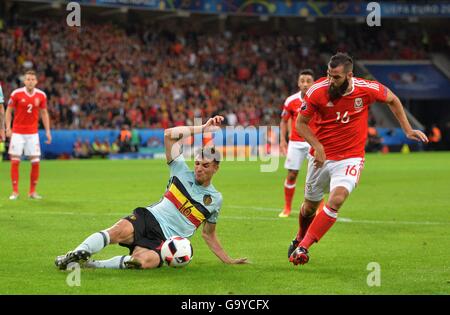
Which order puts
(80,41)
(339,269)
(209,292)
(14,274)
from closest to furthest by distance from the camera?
(209,292), (14,274), (339,269), (80,41)

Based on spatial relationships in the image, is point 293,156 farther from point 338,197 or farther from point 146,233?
point 146,233

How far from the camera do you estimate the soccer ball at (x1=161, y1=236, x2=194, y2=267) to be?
863 cm

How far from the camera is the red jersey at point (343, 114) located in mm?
9469

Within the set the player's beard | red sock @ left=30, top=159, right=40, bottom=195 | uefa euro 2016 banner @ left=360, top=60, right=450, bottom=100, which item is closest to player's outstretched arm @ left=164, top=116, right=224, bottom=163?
the player's beard

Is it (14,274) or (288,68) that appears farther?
(288,68)

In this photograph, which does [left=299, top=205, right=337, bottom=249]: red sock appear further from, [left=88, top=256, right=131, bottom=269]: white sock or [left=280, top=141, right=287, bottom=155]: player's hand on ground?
[left=280, top=141, right=287, bottom=155]: player's hand on ground

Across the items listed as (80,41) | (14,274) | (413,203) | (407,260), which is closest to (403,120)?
(407,260)

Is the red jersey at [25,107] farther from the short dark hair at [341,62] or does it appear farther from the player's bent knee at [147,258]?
the short dark hair at [341,62]

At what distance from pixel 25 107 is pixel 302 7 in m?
35.5

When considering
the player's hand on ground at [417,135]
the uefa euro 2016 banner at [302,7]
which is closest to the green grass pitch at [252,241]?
the player's hand on ground at [417,135]

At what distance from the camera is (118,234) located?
8.52m
